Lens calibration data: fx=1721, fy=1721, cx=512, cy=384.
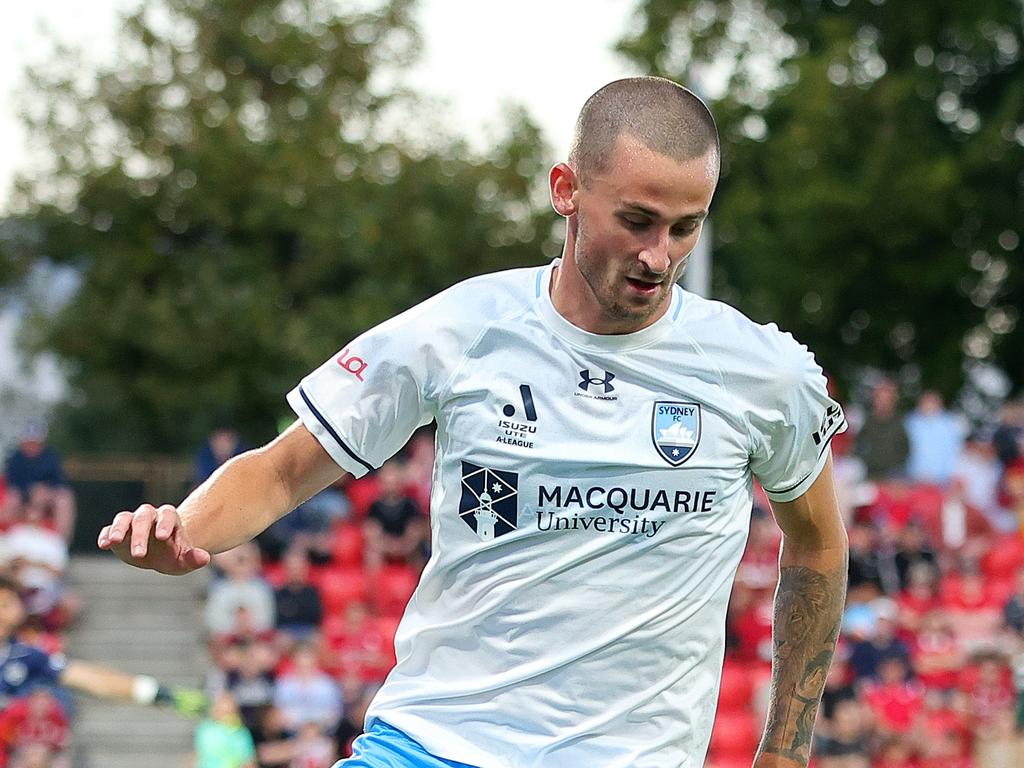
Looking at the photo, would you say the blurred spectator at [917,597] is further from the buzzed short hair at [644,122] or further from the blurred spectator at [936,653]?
the buzzed short hair at [644,122]

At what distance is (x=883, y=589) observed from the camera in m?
15.0

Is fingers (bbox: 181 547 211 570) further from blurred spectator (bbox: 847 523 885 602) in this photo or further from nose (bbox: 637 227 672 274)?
blurred spectator (bbox: 847 523 885 602)

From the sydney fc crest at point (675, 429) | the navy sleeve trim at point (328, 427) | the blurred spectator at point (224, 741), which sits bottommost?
the blurred spectator at point (224, 741)

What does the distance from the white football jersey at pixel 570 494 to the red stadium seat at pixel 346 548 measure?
501 inches

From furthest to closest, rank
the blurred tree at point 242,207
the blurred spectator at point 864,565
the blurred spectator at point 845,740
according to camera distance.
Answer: the blurred tree at point 242,207, the blurred spectator at point 864,565, the blurred spectator at point 845,740

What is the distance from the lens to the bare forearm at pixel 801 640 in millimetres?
3922

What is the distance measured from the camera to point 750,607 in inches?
589

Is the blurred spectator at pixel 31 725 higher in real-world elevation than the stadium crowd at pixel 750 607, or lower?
lower

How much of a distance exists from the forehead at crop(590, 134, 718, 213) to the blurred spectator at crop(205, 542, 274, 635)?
11.3 meters

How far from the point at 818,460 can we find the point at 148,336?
23668 mm

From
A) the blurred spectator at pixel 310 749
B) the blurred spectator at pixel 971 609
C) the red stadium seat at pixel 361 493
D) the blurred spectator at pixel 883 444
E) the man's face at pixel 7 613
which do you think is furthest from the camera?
the red stadium seat at pixel 361 493

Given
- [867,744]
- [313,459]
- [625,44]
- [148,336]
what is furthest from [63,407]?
[313,459]

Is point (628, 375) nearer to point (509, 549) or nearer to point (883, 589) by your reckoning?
point (509, 549)

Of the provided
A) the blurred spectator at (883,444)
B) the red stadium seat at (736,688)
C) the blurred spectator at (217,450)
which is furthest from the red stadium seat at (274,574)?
the blurred spectator at (883,444)
